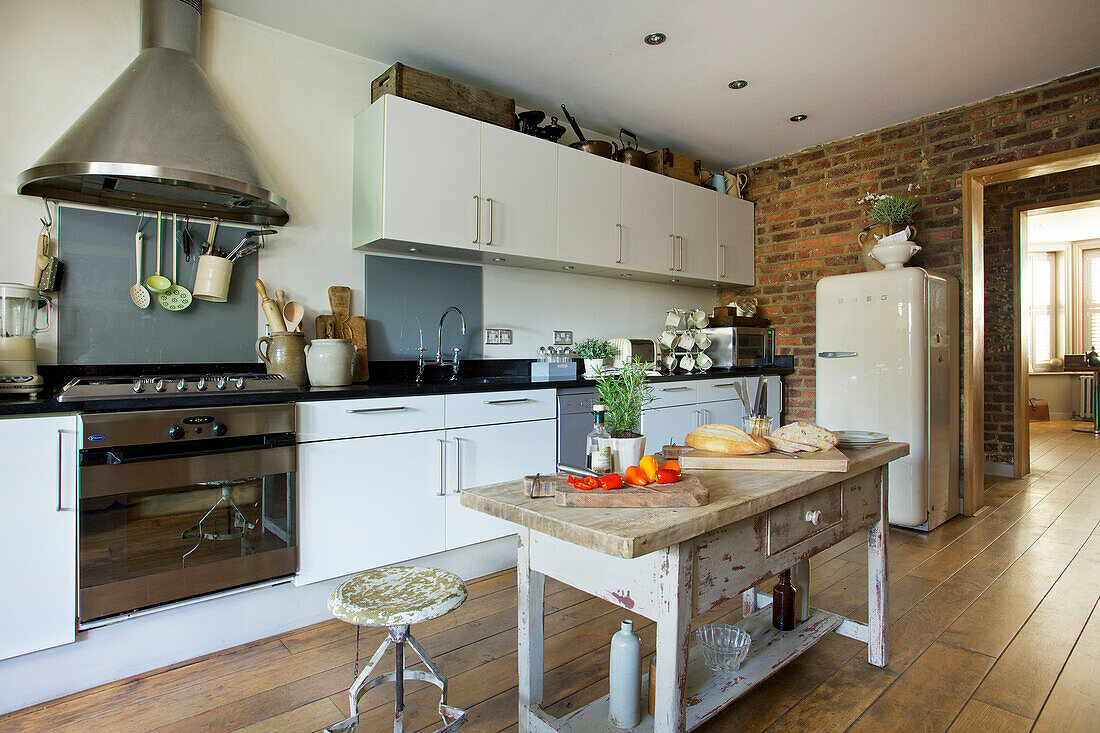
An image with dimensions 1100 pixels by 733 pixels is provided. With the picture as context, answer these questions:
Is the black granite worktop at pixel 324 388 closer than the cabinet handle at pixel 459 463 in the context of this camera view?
Yes

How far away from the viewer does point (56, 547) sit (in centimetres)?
186

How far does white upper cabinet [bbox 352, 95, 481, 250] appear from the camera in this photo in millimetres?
2842

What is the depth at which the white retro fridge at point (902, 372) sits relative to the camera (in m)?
3.54

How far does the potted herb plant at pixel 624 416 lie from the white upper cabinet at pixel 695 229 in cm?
293

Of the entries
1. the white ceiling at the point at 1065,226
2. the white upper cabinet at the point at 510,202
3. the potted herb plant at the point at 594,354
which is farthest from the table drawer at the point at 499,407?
the white ceiling at the point at 1065,226

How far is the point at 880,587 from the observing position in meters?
2.01

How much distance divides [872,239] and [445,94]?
2817 mm

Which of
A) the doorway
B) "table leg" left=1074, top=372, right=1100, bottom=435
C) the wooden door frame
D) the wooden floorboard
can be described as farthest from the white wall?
the doorway

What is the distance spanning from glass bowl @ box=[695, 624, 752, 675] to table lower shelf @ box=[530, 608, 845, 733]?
0.08ft

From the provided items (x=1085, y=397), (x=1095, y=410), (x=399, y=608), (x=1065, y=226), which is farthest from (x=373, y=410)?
(x=1085, y=397)

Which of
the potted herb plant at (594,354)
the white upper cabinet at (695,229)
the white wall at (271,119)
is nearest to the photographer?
the white wall at (271,119)

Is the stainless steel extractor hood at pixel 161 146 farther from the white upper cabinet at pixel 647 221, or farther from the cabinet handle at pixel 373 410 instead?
the white upper cabinet at pixel 647 221

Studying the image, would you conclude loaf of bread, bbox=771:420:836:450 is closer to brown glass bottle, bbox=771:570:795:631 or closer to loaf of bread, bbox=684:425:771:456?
loaf of bread, bbox=684:425:771:456

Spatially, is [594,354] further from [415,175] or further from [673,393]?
[415,175]
